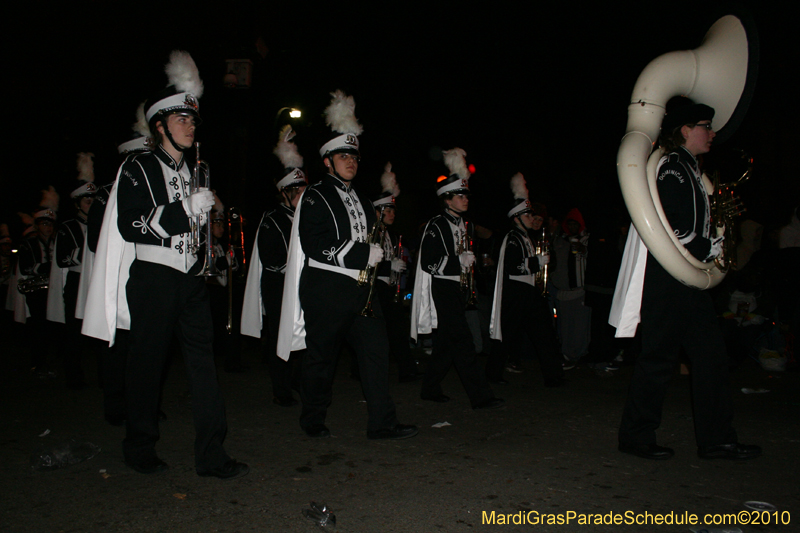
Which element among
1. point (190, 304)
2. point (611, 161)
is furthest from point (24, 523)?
point (611, 161)

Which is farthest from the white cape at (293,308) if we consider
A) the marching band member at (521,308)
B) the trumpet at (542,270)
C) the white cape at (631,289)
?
the trumpet at (542,270)

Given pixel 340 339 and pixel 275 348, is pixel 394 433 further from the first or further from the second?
pixel 275 348

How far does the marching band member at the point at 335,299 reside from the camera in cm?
461

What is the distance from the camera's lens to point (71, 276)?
6.98 metres

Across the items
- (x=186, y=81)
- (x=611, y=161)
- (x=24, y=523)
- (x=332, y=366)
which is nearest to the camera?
(x=24, y=523)

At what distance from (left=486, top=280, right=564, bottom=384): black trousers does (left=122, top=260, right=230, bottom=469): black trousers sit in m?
3.73

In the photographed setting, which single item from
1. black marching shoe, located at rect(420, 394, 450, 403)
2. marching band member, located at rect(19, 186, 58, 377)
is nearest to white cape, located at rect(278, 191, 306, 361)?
black marching shoe, located at rect(420, 394, 450, 403)

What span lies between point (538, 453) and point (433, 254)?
2208 mm

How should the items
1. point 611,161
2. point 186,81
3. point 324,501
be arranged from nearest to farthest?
point 324,501 → point 186,81 → point 611,161

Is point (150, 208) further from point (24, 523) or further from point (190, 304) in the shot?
point (24, 523)

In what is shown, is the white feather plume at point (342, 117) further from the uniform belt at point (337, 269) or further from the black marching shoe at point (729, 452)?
the black marching shoe at point (729, 452)

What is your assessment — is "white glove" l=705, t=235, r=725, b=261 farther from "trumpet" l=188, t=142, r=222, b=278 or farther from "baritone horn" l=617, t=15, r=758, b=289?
"trumpet" l=188, t=142, r=222, b=278

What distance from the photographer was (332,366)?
4742 millimetres

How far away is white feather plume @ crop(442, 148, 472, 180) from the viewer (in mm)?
6453
